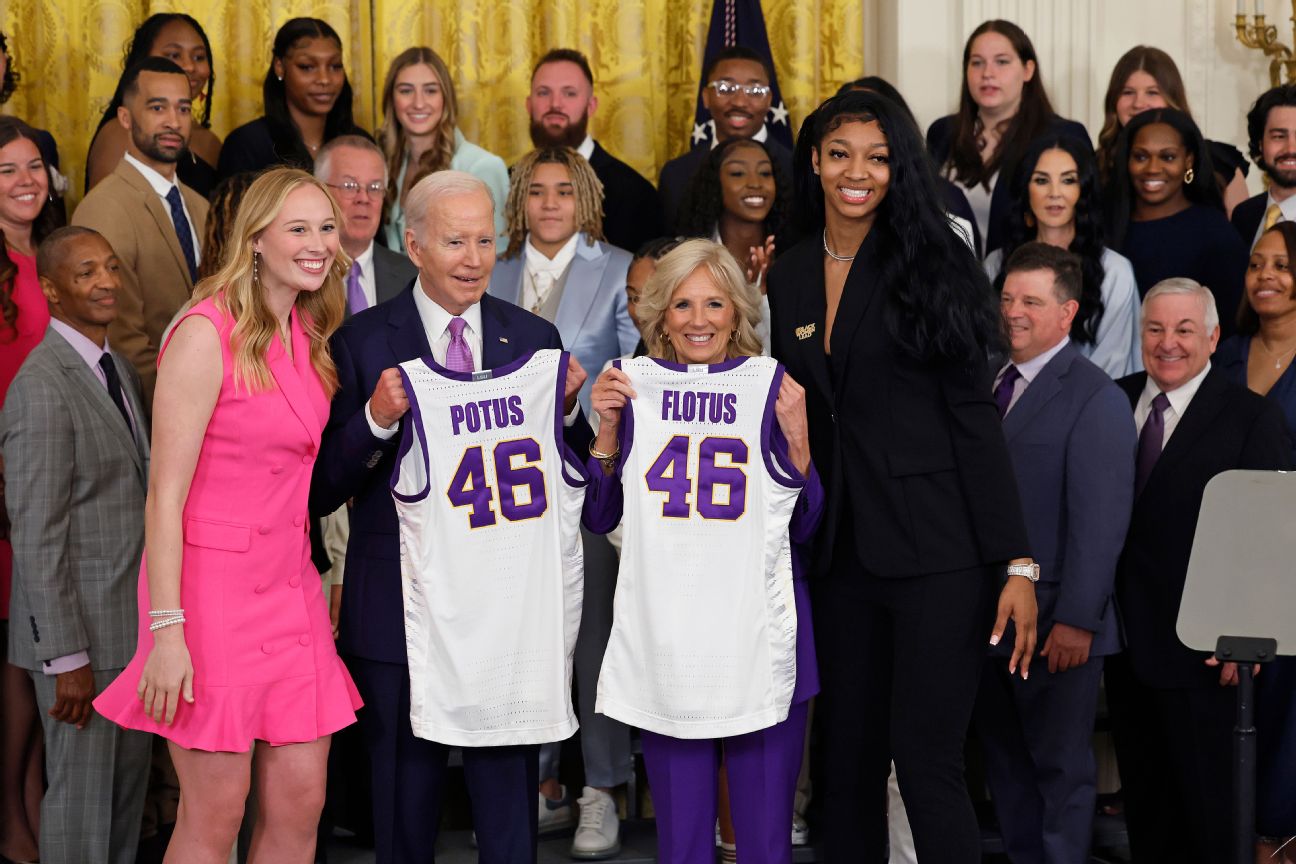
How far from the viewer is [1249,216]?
5918mm

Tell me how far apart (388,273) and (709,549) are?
2.11m

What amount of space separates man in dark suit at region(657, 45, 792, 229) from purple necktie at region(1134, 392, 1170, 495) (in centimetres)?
200

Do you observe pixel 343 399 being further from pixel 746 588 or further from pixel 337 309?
pixel 746 588

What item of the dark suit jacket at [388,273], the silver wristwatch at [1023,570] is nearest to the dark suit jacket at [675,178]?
the dark suit jacket at [388,273]

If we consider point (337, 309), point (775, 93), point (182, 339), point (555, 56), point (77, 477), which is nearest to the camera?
point (182, 339)

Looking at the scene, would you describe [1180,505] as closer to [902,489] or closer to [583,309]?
[902,489]

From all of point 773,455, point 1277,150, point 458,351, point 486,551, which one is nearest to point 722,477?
point 773,455

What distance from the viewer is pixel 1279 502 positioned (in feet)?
11.2

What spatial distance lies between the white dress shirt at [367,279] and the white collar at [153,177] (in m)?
0.70

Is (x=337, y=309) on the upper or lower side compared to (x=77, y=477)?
upper

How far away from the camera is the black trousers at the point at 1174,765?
441cm

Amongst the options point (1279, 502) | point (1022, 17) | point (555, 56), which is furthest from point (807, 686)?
point (1022, 17)

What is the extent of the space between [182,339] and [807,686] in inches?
64.5

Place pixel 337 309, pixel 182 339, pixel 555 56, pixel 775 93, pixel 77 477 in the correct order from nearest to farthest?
pixel 182 339, pixel 337 309, pixel 77 477, pixel 555 56, pixel 775 93
